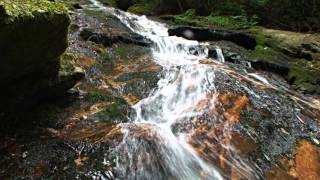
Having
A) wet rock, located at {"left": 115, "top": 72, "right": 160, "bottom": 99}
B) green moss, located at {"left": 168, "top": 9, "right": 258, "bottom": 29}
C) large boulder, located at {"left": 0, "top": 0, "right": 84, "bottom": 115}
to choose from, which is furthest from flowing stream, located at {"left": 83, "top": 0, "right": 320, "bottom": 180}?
green moss, located at {"left": 168, "top": 9, "right": 258, "bottom": 29}

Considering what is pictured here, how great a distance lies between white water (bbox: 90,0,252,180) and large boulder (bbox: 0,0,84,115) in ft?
5.22

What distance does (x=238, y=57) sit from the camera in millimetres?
12758

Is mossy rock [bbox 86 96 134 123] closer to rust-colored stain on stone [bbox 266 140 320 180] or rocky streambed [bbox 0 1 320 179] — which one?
rocky streambed [bbox 0 1 320 179]

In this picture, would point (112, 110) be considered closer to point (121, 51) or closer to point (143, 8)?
point (121, 51)

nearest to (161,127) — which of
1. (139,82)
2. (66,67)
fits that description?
(66,67)

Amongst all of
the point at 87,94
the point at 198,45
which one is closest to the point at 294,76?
the point at 198,45

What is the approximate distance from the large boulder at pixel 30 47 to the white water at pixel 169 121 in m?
1.59

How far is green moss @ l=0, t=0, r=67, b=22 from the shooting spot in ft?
16.1

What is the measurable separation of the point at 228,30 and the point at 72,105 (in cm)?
884

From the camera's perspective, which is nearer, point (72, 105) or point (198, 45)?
point (72, 105)

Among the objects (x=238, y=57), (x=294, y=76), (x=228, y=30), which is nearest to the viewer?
(x=294, y=76)

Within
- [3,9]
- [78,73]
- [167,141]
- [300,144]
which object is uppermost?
[3,9]

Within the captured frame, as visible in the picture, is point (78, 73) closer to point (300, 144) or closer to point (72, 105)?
point (72, 105)

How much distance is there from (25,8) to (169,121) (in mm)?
3382
